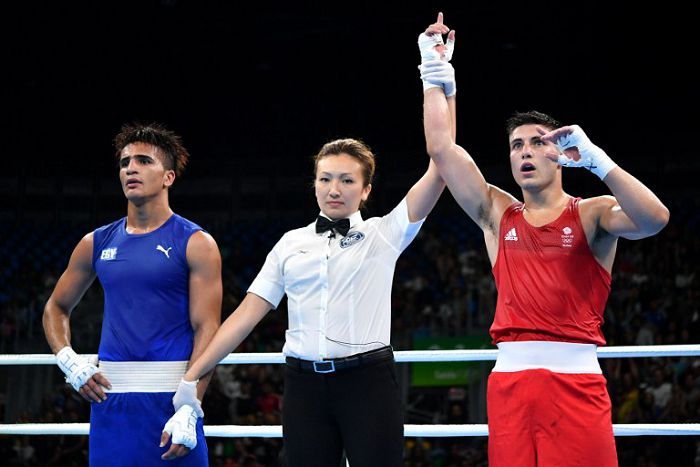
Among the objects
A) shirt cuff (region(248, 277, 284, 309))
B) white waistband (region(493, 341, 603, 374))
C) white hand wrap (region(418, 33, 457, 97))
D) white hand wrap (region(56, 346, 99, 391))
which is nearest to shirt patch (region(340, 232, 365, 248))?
shirt cuff (region(248, 277, 284, 309))

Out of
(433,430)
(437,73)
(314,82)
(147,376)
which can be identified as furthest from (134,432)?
(314,82)

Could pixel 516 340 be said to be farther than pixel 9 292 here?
No

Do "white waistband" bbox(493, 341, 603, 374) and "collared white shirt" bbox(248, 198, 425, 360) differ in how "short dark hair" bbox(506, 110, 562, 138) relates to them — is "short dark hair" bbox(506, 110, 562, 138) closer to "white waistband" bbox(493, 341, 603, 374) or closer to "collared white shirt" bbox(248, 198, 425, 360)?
"collared white shirt" bbox(248, 198, 425, 360)

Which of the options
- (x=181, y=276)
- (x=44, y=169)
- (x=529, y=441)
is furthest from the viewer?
(x=44, y=169)

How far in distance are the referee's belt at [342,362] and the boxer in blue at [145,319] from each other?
0.45m

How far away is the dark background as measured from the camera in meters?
12.6

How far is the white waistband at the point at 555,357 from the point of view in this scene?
8.96ft

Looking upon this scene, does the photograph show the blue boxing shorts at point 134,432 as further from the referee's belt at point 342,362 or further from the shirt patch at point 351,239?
the shirt patch at point 351,239

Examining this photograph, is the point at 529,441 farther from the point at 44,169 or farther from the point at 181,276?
the point at 44,169

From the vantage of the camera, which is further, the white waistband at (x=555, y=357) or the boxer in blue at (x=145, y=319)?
the boxer in blue at (x=145, y=319)

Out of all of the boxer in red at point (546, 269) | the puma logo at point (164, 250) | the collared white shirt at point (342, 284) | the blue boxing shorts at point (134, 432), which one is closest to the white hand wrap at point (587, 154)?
the boxer in red at point (546, 269)

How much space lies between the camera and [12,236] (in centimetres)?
1423

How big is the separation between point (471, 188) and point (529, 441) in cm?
87

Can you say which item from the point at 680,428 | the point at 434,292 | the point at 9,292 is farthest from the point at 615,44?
the point at 680,428
